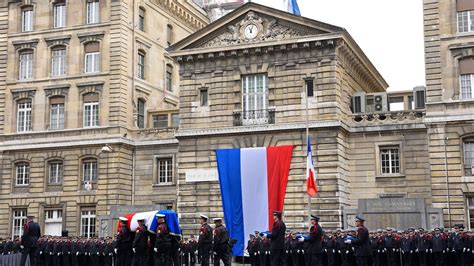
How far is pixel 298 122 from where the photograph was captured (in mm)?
39281

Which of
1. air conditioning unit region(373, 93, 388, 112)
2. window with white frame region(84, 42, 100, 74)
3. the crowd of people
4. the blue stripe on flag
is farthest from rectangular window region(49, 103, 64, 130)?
air conditioning unit region(373, 93, 388, 112)

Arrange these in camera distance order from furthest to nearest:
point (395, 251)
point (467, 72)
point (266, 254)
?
1. point (467, 72)
2. point (266, 254)
3. point (395, 251)

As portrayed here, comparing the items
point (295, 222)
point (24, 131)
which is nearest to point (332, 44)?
point (295, 222)

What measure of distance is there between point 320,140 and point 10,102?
20.7 metres

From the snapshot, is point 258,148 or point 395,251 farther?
point 258,148

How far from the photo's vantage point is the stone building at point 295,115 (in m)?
38.9

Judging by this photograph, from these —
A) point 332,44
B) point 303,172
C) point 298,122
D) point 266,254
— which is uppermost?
point 332,44

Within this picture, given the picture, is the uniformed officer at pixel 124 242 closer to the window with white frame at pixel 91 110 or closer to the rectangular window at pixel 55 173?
the window with white frame at pixel 91 110

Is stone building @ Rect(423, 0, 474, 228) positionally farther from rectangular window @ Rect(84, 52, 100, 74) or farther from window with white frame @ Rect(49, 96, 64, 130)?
window with white frame @ Rect(49, 96, 64, 130)

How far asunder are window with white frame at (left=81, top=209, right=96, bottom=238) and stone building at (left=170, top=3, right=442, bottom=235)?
20.6ft

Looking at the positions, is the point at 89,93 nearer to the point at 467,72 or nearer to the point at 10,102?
the point at 10,102

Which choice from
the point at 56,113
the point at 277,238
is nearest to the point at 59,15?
the point at 56,113

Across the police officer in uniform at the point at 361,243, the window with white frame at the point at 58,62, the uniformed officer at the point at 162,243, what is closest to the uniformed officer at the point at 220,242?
the uniformed officer at the point at 162,243

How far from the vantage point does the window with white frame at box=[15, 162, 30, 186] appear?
46.3 meters
